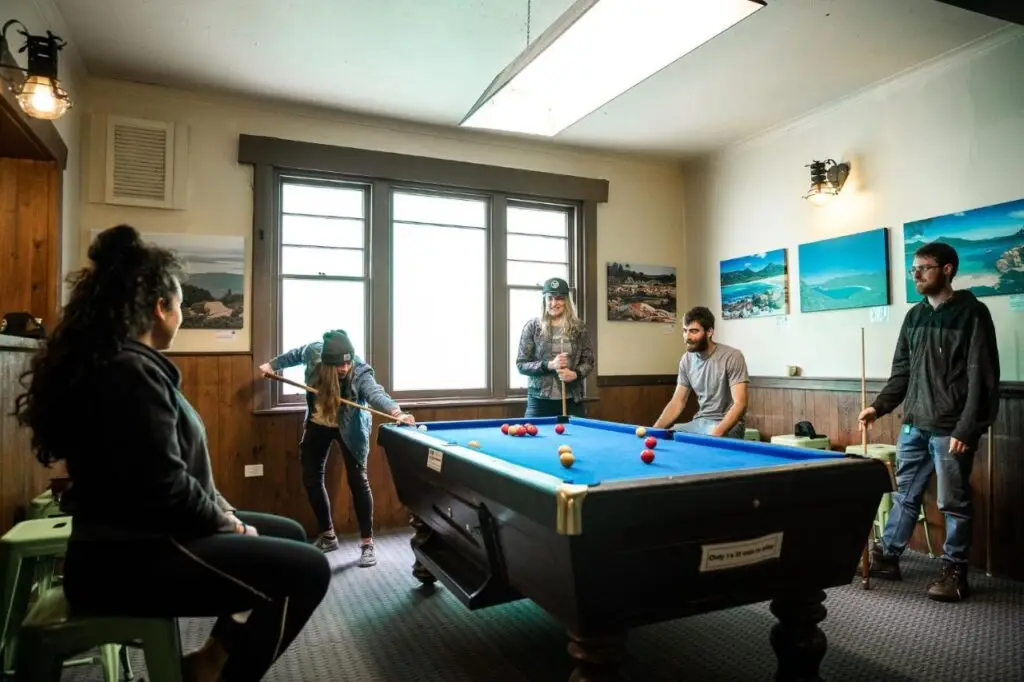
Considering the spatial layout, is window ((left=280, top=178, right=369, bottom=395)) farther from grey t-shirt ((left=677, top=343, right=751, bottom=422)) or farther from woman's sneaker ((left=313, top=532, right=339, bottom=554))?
grey t-shirt ((left=677, top=343, right=751, bottom=422))

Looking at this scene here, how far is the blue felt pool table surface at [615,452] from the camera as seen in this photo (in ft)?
6.39

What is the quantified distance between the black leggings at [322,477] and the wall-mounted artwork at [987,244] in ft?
11.3

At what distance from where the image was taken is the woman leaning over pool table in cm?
408

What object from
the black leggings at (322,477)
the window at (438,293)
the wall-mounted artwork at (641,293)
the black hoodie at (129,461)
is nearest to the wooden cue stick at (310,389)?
the black leggings at (322,477)

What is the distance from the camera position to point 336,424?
3662mm

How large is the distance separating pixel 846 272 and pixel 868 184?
55cm

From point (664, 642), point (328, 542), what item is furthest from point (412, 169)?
point (664, 642)

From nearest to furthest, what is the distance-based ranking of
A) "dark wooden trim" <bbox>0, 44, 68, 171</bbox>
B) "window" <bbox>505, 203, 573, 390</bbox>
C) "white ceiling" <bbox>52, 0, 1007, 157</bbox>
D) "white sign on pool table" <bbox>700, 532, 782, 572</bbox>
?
"white sign on pool table" <bbox>700, 532, 782, 572</bbox>, "dark wooden trim" <bbox>0, 44, 68, 171</bbox>, "white ceiling" <bbox>52, 0, 1007, 157</bbox>, "window" <bbox>505, 203, 573, 390</bbox>

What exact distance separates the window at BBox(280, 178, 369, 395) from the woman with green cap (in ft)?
1.67

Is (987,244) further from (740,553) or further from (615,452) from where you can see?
(740,553)

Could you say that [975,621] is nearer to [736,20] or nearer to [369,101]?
[736,20]

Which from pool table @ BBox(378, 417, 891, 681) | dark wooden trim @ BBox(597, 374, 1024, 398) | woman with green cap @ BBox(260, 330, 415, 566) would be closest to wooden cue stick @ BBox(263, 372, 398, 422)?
woman with green cap @ BBox(260, 330, 415, 566)

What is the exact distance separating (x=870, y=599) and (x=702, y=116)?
307cm

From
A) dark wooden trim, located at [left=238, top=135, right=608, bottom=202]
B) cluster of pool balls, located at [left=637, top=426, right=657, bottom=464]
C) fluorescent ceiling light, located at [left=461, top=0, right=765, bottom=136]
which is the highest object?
dark wooden trim, located at [left=238, top=135, right=608, bottom=202]
